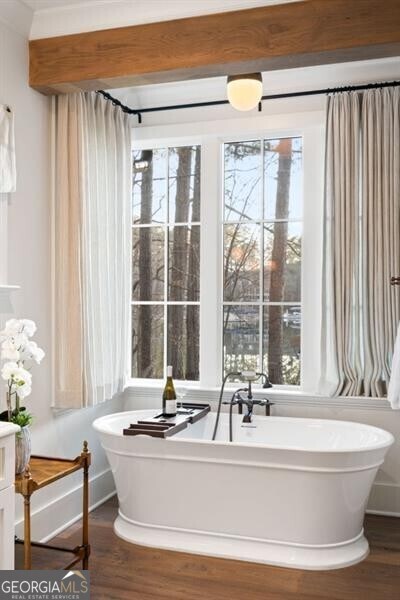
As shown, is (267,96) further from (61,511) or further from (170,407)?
(61,511)

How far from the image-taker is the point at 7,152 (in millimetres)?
2881

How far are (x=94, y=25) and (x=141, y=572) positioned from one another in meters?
2.75

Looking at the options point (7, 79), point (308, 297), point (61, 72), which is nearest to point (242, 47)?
point (61, 72)

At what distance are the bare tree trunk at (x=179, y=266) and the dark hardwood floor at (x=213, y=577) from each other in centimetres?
140

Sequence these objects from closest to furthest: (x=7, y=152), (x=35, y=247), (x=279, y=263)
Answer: (x=7, y=152)
(x=35, y=247)
(x=279, y=263)

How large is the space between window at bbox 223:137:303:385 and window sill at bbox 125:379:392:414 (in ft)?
0.52

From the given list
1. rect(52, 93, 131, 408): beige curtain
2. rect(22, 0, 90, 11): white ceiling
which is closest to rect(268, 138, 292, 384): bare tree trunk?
rect(52, 93, 131, 408): beige curtain

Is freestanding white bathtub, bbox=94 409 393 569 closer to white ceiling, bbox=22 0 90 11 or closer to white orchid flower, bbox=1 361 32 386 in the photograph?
white orchid flower, bbox=1 361 32 386

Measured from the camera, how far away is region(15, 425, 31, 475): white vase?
8.21 feet

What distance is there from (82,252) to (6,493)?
1574 millimetres

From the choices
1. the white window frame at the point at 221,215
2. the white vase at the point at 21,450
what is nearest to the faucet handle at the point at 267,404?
the white window frame at the point at 221,215

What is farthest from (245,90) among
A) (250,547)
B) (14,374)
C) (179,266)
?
(250,547)

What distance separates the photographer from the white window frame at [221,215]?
12.8 ft

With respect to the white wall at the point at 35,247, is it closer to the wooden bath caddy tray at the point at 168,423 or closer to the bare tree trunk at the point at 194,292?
the wooden bath caddy tray at the point at 168,423
